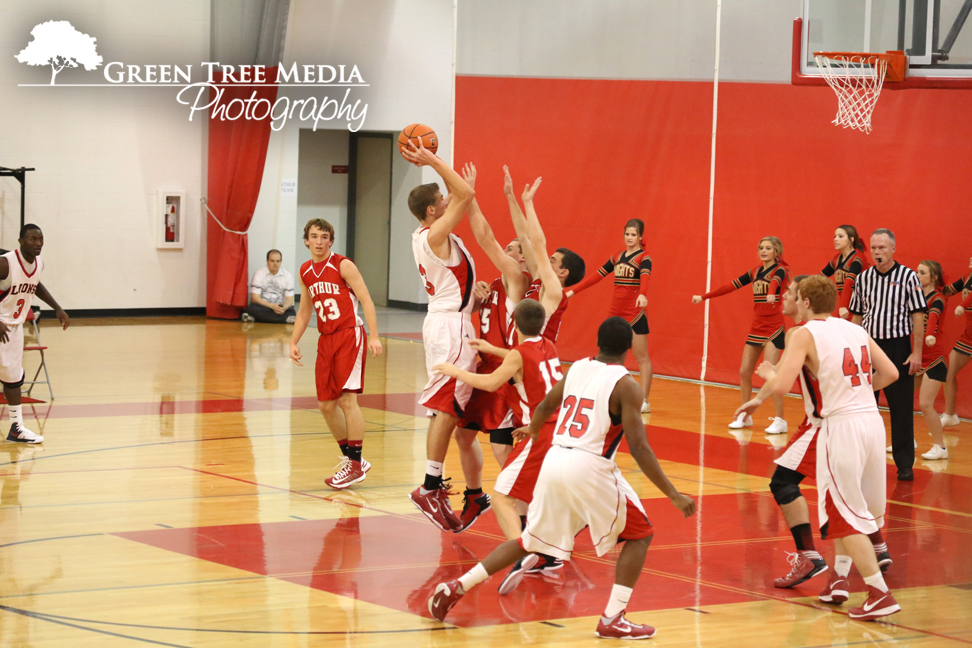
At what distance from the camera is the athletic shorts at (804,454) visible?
5.36 m

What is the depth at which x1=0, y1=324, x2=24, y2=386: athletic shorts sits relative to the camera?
27.4 ft

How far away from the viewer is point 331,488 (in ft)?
23.9

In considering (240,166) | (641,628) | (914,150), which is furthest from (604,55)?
(641,628)

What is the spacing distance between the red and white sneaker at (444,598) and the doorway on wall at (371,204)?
1503 cm

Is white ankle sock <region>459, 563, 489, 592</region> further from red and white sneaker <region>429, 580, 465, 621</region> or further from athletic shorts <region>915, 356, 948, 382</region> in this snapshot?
athletic shorts <region>915, 356, 948, 382</region>

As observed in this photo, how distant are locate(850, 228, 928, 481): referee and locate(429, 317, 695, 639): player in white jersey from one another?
4.06m

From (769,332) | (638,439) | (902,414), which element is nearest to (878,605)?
(638,439)

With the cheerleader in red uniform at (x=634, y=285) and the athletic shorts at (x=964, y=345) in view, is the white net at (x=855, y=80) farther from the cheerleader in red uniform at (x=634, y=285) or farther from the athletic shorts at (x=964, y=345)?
the athletic shorts at (x=964, y=345)

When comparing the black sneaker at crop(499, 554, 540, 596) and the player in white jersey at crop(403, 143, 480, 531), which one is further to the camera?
the player in white jersey at crop(403, 143, 480, 531)

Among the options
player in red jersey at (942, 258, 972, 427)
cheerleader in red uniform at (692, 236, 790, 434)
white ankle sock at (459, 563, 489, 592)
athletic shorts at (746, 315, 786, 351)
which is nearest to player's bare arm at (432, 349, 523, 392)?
white ankle sock at (459, 563, 489, 592)

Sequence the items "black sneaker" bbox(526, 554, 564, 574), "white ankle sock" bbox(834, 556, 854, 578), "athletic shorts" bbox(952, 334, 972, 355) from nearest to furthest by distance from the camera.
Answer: "white ankle sock" bbox(834, 556, 854, 578), "black sneaker" bbox(526, 554, 564, 574), "athletic shorts" bbox(952, 334, 972, 355)

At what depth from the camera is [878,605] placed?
15.8 feet

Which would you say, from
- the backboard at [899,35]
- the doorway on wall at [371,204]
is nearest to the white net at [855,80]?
the backboard at [899,35]

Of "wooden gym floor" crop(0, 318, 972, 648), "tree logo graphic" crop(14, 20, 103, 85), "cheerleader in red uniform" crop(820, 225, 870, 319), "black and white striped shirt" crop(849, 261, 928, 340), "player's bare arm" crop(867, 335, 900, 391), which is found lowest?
"wooden gym floor" crop(0, 318, 972, 648)
